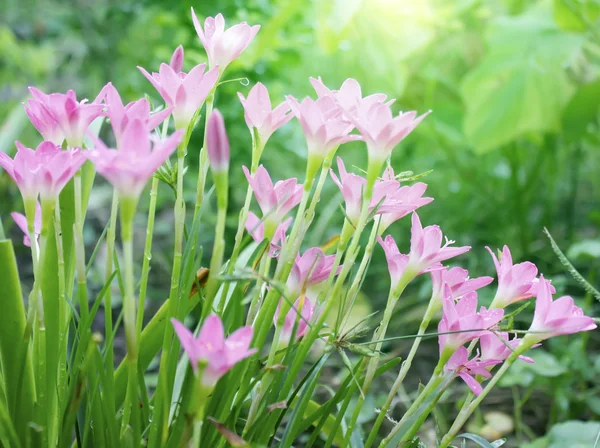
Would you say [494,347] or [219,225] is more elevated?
[219,225]

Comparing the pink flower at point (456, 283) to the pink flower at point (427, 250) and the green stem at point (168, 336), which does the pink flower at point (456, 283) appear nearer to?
the pink flower at point (427, 250)

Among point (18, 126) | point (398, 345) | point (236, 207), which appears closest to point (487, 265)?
point (398, 345)

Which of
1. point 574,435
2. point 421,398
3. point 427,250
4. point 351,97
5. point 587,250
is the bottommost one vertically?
point 574,435

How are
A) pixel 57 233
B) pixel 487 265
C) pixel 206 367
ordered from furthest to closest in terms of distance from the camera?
pixel 487 265, pixel 57 233, pixel 206 367

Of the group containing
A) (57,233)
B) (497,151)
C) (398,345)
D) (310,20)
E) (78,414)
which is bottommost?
(398,345)

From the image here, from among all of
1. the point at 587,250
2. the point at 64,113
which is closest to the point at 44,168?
the point at 64,113

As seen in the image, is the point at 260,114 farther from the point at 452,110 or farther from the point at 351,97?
the point at 452,110

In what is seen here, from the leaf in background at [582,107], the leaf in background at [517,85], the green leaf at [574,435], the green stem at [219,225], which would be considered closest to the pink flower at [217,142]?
the green stem at [219,225]

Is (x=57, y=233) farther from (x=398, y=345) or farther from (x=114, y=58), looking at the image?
(x=114, y=58)

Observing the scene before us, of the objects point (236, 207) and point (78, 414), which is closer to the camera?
point (78, 414)
